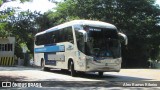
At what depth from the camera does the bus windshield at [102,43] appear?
20.0 m

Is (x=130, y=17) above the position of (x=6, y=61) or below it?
above

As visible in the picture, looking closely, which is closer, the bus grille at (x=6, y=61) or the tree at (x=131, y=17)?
the bus grille at (x=6, y=61)

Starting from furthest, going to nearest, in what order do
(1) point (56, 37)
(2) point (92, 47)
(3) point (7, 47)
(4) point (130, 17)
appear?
(4) point (130, 17), (3) point (7, 47), (1) point (56, 37), (2) point (92, 47)

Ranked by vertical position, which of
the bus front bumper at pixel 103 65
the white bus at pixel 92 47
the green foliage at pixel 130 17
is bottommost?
the bus front bumper at pixel 103 65

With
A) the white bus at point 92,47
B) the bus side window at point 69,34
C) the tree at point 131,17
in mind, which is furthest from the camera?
the tree at point 131,17

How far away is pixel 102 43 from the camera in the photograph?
66.5 feet

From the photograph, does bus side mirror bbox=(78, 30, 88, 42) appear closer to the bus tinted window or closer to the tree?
the bus tinted window

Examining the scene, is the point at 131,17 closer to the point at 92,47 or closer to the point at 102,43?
the point at 102,43

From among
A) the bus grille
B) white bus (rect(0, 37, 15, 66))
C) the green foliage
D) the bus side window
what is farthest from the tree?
the bus side window

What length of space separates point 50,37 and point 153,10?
88.7 feet

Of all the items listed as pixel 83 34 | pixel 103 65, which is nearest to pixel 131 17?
pixel 103 65

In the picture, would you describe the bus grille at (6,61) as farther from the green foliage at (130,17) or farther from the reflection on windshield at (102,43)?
the reflection on windshield at (102,43)

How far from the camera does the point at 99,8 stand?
50.3 meters

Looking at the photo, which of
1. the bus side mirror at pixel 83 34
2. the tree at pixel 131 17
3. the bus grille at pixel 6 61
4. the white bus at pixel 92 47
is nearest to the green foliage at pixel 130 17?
the tree at pixel 131 17
